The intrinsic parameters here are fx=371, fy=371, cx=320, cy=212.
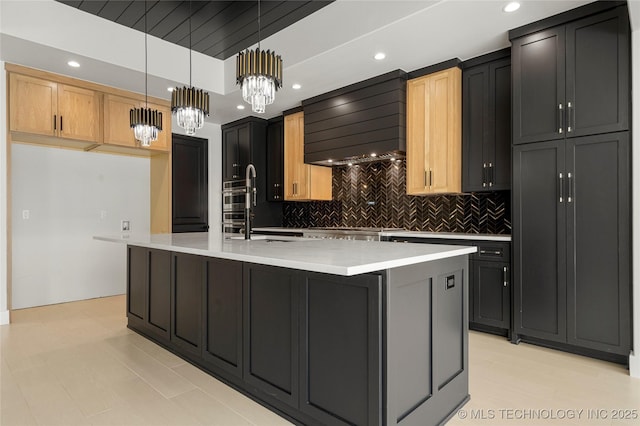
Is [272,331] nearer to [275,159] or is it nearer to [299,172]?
[299,172]

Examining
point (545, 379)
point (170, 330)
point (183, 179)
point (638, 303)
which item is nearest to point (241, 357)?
point (170, 330)

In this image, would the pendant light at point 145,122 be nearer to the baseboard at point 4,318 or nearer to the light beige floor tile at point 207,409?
the light beige floor tile at point 207,409

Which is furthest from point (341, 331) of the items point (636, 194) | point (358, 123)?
point (358, 123)

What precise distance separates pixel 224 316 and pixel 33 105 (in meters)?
3.50

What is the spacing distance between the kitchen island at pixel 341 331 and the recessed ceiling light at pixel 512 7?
1.98 meters

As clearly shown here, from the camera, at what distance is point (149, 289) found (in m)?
3.30

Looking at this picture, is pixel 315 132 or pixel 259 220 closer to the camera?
pixel 315 132

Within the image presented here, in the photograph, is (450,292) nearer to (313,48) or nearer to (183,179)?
(313,48)

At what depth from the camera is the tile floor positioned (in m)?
2.02

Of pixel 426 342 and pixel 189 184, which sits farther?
pixel 189 184

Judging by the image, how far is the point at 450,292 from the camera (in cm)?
206

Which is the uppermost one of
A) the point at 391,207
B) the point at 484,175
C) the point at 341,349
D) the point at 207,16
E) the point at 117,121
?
the point at 207,16

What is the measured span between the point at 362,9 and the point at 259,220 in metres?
3.60

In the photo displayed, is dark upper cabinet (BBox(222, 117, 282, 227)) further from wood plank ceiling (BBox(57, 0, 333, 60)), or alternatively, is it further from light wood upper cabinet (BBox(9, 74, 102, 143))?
light wood upper cabinet (BBox(9, 74, 102, 143))
